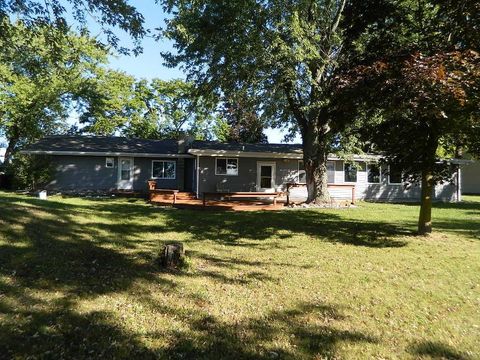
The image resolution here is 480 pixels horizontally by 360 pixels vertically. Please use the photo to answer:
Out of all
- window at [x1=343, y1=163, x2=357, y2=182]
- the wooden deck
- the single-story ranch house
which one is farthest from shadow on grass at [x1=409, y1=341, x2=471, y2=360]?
window at [x1=343, y1=163, x2=357, y2=182]

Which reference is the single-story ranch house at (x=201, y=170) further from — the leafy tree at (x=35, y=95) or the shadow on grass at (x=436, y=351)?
the shadow on grass at (x=436, y=351)

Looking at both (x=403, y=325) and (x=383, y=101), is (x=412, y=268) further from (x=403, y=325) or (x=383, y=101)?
(x=383, y=101)

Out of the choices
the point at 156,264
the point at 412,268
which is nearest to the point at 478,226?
the point at 412,268

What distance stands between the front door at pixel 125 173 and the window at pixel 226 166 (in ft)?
18.6

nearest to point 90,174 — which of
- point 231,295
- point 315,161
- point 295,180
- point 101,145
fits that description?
point 101,145

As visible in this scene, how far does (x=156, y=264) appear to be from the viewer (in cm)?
748

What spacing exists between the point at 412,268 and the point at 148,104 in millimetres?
36242

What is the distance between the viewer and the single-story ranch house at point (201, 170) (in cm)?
2352

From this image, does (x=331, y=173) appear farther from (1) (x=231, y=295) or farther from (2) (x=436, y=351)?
(2) (x=436, y=351)

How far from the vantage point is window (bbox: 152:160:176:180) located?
25875 mm

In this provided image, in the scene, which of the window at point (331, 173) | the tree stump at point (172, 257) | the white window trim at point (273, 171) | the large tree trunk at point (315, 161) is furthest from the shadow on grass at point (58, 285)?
the window at point (331, 173)

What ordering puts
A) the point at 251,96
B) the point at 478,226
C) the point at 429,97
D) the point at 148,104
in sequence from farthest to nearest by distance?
the point at 148,104
the point at 251,96
the point at 478,226
the point at 429,97

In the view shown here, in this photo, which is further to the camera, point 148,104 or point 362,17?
point 148,104

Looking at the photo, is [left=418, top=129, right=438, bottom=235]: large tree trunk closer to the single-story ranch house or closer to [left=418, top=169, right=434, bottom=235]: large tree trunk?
[left=418, top=169, right=434, bottom=235]: large tree trunk
